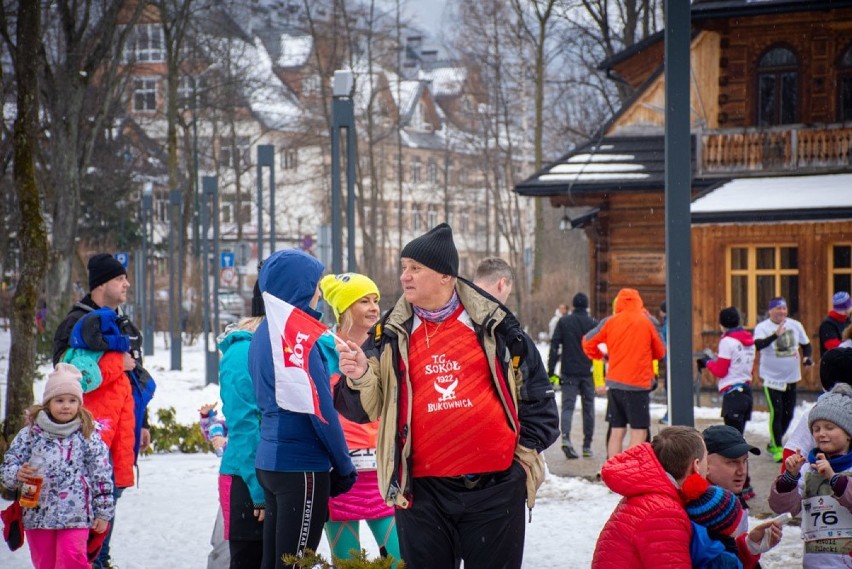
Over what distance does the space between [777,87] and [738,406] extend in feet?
38.2

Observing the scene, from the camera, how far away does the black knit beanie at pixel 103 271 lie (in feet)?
22.8

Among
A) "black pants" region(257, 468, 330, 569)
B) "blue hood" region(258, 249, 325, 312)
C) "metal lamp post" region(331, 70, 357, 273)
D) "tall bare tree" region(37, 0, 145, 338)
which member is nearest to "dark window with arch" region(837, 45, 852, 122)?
"metal lamp post" region(331, 70, 357, 273)

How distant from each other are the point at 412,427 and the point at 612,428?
23.0 ft

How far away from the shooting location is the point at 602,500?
1005 cm

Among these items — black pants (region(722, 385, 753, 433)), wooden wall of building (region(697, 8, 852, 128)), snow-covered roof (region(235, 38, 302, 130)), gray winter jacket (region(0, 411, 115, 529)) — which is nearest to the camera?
gray winter jacket (region(0, 411, 115, 529))

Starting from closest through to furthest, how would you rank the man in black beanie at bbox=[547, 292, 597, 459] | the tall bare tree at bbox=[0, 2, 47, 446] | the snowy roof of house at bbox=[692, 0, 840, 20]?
the tall bare tree at bbox=[0, 2, 47, 446], the man in black beanie at bbox=[547, 292, 597, 459], the snowy roof of house at bbox=[692, 0, 840, 20]

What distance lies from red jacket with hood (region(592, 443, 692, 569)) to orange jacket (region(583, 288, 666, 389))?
6616mm

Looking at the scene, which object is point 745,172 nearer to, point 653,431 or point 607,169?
point 607,169

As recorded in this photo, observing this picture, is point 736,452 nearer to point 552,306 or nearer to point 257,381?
point 257,381

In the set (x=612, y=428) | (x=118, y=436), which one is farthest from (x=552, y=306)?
(x=118, y=436)

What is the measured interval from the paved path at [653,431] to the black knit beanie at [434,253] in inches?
217

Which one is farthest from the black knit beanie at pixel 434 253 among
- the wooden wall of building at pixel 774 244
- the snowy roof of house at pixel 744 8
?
the snowy roof of house at pixel 744 8

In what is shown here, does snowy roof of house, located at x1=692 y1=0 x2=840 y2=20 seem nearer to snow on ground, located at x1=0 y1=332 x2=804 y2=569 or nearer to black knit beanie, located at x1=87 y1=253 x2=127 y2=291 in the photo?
snow on ground, located at x1=0 y1=332 x2=804 y2=569

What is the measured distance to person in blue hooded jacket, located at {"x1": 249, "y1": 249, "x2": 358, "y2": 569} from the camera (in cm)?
487
